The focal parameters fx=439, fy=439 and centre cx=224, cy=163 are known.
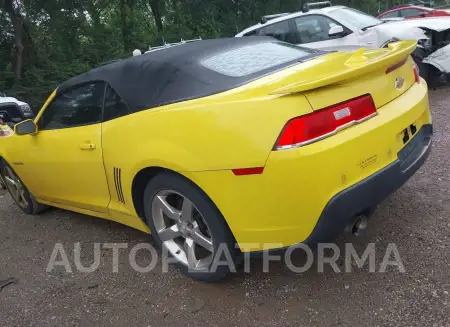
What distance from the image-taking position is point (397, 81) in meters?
2.66

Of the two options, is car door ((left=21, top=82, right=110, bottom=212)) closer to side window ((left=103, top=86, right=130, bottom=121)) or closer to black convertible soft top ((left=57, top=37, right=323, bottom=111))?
side window ((left=103, top=86, right=130, bottom=121))

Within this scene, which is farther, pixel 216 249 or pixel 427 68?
pixel 427 68

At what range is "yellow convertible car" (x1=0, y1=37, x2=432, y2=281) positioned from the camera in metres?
2.16

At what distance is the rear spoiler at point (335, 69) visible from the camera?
2.16 metres

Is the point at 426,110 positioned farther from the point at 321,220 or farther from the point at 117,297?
the point at 117,297

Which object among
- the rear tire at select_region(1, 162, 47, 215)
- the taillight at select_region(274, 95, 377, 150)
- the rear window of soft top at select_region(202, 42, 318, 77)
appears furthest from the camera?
the rear tire at select_region(1, 162, 47, 215)

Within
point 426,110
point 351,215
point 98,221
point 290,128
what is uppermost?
point 290,128

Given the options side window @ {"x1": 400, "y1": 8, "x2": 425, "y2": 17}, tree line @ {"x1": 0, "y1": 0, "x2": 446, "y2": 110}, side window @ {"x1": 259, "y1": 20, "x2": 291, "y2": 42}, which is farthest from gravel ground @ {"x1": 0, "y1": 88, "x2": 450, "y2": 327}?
side window @ {"x1": 400, "y1": 8, "x2": 425, "y2": 17}

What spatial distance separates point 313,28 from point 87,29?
936 centimetres

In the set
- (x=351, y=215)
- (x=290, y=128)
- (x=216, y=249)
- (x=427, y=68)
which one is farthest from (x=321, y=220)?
(x=427, y=68)

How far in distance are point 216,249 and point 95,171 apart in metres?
1.14

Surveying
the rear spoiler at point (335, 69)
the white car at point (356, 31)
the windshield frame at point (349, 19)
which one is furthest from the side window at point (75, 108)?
the windshield frame at point (349, 19)

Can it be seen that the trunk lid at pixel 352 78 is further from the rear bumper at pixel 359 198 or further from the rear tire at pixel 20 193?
the rear tire at pixel 20 193

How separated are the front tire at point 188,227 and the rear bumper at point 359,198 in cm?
52
